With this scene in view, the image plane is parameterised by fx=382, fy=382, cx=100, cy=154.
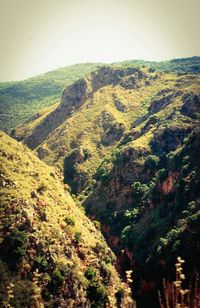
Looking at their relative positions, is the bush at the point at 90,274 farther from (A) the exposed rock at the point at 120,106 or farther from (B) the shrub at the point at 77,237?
(A) the exposed rock at the point at 120,106

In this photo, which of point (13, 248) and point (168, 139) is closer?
point (13, 248)

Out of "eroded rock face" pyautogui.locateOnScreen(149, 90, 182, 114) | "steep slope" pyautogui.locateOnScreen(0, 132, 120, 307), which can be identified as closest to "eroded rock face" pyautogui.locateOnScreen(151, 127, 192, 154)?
"eroded rock face" pyautogui.locateOnScreen(149, 90, 182, 114)

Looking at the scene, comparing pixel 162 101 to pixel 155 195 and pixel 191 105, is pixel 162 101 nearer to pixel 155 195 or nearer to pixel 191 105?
pixel 191 105

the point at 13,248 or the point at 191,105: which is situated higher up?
the point at 191,105

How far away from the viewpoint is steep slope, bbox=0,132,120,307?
59125 mm

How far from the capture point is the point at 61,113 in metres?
179

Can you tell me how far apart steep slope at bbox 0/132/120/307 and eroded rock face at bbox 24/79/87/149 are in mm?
92823

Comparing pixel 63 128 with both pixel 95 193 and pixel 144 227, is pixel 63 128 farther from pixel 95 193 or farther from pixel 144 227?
pixel 144 227

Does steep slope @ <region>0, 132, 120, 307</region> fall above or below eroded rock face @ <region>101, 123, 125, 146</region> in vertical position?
below

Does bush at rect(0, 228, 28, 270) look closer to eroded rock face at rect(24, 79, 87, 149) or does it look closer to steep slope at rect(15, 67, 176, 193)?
steep slope at rect(15, 67, 176, 193)

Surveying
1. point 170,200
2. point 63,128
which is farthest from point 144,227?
point 63,128

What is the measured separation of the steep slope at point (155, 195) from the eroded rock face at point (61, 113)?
140 ft

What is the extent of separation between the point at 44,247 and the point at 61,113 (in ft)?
393

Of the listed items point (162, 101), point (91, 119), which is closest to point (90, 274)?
point (162, 101)
